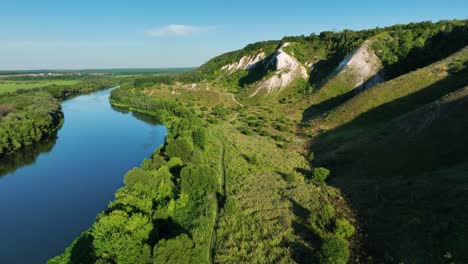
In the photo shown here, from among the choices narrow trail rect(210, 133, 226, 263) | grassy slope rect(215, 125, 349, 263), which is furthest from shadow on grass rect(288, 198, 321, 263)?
narrow trail rect(210, 133, 226, 263)

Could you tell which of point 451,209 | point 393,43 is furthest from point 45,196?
point 393,43

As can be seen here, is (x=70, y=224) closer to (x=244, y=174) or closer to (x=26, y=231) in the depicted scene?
(x=26, y=231)

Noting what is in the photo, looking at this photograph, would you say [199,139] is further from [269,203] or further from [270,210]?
[270,210]

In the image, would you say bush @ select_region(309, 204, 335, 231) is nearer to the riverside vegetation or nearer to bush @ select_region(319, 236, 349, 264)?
the riverside vegetation

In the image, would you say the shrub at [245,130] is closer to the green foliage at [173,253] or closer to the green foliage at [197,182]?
the green foliage at [197,182]

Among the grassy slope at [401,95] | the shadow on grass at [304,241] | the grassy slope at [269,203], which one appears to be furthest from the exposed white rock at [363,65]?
the shadow on grass at [304,241]

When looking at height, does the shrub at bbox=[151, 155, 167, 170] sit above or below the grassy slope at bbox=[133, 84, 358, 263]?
above


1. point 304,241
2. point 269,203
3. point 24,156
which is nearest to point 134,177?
point 269,203
